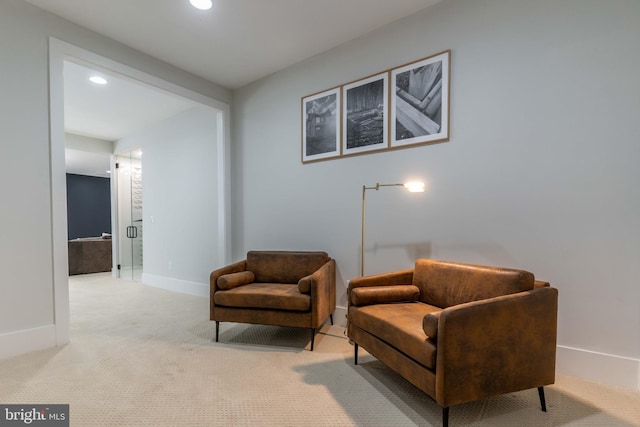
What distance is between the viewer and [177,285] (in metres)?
4.61

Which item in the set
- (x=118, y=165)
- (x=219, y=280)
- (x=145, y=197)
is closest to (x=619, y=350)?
(x=219, y=280)

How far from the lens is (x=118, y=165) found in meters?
6.03

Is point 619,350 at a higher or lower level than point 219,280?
lower

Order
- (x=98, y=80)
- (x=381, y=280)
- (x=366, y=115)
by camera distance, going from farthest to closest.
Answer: (x=98, y=80), (x=366, y=115), (x=381, y=280)

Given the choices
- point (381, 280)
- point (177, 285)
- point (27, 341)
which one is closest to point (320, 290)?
point (381, 280)

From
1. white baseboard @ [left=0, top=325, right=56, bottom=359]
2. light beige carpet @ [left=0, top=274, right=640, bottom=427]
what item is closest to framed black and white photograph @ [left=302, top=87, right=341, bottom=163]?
light beige carpet @ [left=0, top=274, right=640, bottom=427]

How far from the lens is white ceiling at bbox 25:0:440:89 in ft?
8.13

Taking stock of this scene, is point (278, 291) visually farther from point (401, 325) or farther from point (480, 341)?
point (480, 341)

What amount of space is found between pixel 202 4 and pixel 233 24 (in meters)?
0.32

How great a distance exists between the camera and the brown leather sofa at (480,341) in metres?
1.45

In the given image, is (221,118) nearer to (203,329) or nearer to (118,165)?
(203,329)

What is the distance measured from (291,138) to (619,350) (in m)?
3.22

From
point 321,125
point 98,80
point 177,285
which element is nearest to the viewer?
point 321,125

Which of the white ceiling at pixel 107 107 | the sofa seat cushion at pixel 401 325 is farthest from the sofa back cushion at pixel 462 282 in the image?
the white ceiling at pixel 107 107
